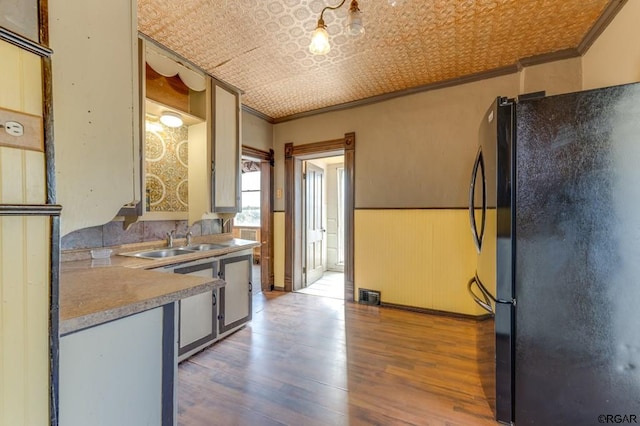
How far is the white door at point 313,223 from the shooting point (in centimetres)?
430

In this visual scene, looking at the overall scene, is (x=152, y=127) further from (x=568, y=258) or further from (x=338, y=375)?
(x=568, y=258)

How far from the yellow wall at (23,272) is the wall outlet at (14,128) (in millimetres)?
37

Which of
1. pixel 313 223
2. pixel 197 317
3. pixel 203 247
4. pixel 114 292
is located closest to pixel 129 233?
pixel 203 247

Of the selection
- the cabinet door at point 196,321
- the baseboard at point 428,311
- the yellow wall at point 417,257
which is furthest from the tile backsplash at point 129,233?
the baseboard at point 428,311

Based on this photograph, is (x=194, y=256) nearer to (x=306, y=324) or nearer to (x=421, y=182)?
(x=306, y=324)

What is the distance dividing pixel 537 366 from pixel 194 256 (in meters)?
2.26

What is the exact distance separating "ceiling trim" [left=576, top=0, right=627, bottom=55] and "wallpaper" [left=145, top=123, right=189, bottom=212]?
3434mm

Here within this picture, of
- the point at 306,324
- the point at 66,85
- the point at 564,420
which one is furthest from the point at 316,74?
the point at 564,420

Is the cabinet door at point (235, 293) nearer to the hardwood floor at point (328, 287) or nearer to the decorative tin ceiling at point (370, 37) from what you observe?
the hardwood floor at point (328, 287)

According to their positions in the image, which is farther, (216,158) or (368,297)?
(368,297)

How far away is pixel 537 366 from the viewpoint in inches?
53.9

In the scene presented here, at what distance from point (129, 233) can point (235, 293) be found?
105cm

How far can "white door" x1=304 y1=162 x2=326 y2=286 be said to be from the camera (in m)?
4.30

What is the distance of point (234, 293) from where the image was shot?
104 inches
